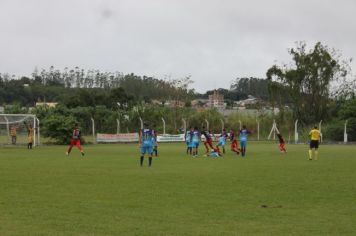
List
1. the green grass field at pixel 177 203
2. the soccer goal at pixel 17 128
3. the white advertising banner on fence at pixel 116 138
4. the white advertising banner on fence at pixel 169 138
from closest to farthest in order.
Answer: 1. the green grass field at pixel 177 203
2. the soccer goal at pixel 17 128
3. the white advertising banner on fence at pixel 116 138
4. the white advertising banner on fence at pixel 169 138

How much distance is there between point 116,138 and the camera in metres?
53.4

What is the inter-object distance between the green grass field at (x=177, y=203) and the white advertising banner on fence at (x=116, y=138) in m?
32.1

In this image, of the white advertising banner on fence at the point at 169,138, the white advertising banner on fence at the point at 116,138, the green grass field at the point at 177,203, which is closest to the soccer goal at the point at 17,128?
the white advertising banner on fence at the point at 116,138

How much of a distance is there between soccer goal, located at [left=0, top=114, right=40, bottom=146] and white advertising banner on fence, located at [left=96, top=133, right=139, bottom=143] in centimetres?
648

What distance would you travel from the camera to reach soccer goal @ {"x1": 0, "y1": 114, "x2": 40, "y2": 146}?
4572 cm

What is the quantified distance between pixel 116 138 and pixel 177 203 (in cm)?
4122

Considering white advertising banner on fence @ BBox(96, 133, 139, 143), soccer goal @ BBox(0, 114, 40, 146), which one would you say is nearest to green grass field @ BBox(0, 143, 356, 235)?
soccer goal @ BBox(0, 114, 40, 146)

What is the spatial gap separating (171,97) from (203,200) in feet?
244

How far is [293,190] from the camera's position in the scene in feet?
49.1

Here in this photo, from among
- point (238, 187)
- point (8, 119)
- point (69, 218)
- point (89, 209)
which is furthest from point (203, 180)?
point (8, 119)

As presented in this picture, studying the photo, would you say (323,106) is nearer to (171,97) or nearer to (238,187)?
(171,97)

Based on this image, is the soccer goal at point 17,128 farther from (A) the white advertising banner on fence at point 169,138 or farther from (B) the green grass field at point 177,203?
(B) the green grass field at point 177,203

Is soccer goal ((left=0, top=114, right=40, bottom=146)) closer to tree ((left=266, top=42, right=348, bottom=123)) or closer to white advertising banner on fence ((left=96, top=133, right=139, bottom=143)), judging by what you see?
white advertising banner on fence ((left=96, top=133, right=139, bottom=143))

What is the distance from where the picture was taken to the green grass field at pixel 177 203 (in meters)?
9.80
